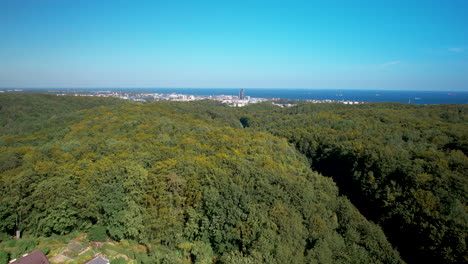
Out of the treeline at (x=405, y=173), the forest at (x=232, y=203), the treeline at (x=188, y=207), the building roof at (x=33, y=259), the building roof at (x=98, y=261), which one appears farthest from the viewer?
the treeline at (x=405, y=173)

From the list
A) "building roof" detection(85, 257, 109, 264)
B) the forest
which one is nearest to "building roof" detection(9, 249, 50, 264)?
"building roof" detection(85, 257, 109, 264)

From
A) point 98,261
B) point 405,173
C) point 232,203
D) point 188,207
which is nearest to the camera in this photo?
point 98,261

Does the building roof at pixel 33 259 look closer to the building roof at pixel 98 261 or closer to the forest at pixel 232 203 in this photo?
the building roof at pixel 98 261

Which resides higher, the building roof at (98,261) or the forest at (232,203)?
the forest at (232,203)

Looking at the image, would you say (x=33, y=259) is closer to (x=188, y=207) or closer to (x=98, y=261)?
(x=98, y=261)

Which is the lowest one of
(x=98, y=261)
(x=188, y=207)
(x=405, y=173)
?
(x=98, y=261)

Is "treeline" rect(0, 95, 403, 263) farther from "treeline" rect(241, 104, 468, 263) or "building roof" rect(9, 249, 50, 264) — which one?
"building roof" rect(9, 249, 50, 264)

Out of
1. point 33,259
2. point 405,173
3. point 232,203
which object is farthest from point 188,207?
point 405,173

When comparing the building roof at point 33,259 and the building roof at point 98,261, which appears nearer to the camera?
the building roof at point 33,259

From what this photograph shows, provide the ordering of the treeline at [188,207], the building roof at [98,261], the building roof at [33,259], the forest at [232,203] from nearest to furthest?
the building roof at [33,259], the building roof at [98,261], the treeline at [188,207], the forest at [232,203]

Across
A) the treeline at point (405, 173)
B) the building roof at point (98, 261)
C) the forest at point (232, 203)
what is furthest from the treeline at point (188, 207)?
the treeline at point (405, 173)
